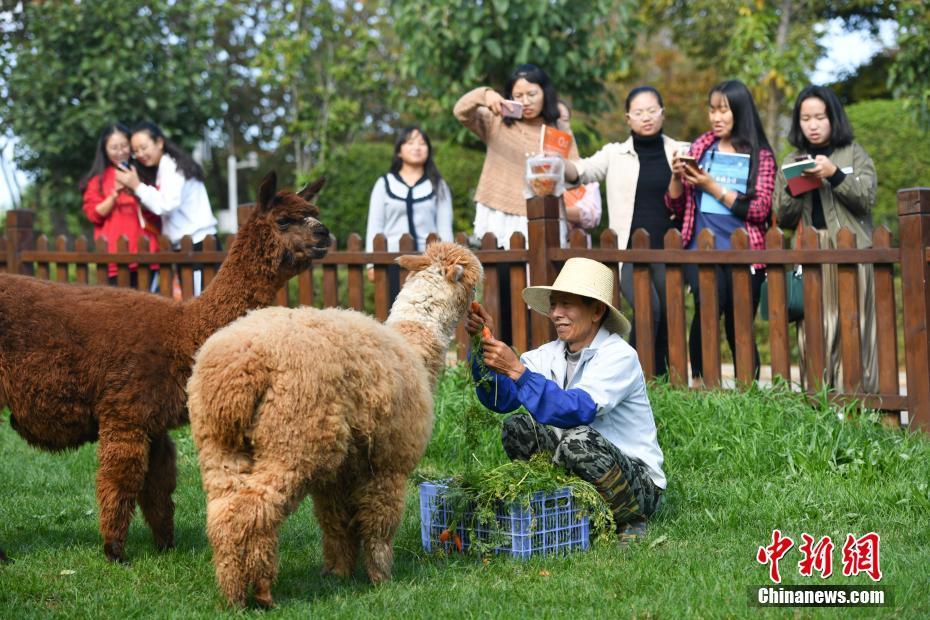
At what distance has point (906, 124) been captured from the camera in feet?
43.2

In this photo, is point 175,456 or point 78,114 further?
point 78,114

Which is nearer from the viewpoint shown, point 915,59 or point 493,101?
point 493,101

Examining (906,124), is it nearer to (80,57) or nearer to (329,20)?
(329,20)

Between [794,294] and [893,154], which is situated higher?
[893,154]

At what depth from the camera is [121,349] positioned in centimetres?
486

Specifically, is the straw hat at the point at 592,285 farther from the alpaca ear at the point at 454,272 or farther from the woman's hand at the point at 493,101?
the woman's hand at the point at 493,101

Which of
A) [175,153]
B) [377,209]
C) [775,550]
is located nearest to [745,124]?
[377,209]

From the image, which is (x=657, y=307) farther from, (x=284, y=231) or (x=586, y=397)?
(x=284, y=231)

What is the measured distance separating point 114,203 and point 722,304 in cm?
507

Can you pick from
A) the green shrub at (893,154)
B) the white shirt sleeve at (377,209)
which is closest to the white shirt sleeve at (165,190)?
the white shirt sleeve at (377,209)

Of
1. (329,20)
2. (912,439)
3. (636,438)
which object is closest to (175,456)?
(636,438)

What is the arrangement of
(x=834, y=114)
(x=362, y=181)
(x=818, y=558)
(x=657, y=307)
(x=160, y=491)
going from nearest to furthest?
(x=818, y=558) < (x=160, y=491) < (x=834, y=114) < (x=657, y=307) < (x=362, y=181)

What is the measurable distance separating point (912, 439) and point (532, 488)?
2842 millimetres

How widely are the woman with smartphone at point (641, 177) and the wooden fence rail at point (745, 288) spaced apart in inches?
6.2
